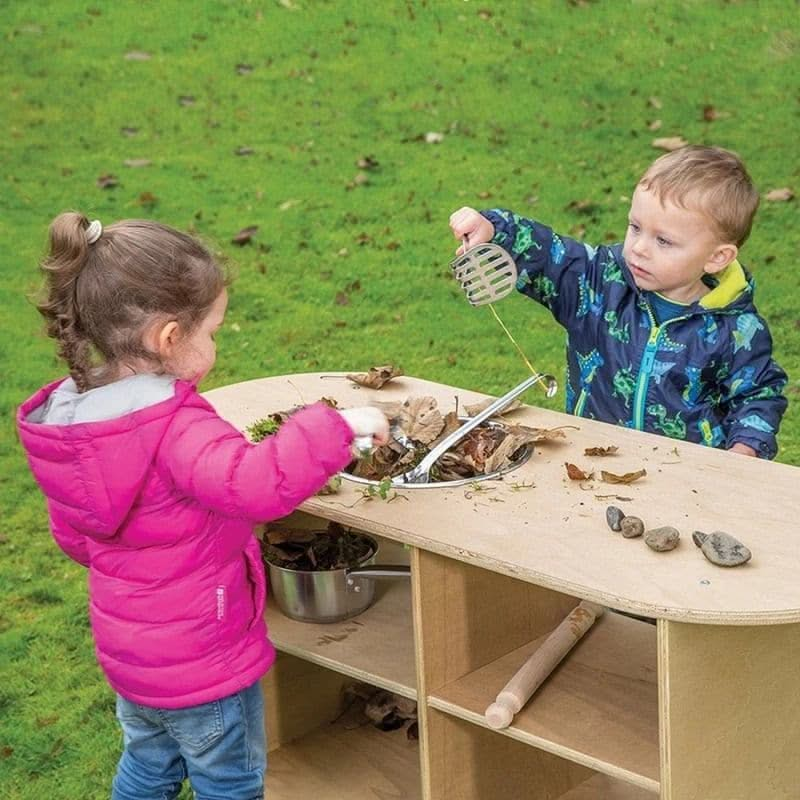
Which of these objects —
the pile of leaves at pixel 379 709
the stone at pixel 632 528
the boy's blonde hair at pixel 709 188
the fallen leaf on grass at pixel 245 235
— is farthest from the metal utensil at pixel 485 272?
the fallen leaf on grass at pixel 245 235

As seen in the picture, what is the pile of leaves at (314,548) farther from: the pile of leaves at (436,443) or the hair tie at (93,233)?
the hair tie at (93,233)

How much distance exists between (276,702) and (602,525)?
1255 millimetres

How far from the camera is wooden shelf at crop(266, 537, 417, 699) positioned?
10.7ft

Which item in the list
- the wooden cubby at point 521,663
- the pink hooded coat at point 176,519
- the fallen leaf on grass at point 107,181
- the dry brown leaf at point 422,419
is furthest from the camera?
the fallen leaf on grass at point 107,181

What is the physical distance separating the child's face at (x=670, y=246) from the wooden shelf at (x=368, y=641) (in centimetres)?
98

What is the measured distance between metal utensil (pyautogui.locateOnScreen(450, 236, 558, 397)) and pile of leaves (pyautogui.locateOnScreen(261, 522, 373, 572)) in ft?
1.95

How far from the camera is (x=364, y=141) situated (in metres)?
8.99

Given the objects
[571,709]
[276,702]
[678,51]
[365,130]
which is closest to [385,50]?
[365,130]

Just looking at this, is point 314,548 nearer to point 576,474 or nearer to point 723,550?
point 576,474

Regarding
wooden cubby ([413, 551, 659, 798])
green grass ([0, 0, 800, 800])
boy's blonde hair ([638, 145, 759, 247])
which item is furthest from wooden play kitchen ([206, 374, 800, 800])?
green grass ([0, 0, 800, 800])

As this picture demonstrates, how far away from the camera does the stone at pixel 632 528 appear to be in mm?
A: 2871

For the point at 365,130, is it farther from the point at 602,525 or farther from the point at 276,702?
the point at 602,525

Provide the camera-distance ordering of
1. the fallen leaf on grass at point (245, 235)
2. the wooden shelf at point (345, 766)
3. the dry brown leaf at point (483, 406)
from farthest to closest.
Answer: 1. the fallen leaf on grass at point (245, 235)
2. the wooden shelf at point (345, 766)
3. the dry brown leaf at point (483, 406)

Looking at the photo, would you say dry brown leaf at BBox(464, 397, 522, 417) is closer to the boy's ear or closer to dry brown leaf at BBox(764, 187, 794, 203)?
the boy's ear
